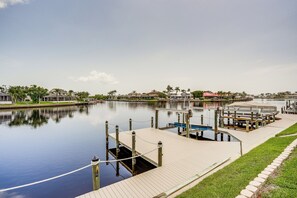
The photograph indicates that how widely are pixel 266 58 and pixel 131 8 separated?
20.0 m

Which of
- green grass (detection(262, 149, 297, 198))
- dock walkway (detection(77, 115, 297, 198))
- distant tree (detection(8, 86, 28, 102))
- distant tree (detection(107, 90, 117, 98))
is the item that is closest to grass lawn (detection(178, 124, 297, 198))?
green grass (detection(262, 149, 297, 198))

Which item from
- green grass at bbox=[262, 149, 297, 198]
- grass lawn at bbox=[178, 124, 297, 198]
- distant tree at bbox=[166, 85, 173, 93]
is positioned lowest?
grass lawn at bbox=[178, 124, 297, 198]

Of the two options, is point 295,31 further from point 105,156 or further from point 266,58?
point 105,156

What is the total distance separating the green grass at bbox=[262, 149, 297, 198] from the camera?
3.92m

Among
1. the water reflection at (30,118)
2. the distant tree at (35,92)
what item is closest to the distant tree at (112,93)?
the distant tree at (35,92)

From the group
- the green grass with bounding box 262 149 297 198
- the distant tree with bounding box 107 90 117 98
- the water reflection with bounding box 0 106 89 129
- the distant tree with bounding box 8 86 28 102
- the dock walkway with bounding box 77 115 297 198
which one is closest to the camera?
the green grass with bounding box 262 149 297 198

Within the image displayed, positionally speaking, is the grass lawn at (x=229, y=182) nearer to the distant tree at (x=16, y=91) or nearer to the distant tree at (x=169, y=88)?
the distant tree at (x=16, y=91)

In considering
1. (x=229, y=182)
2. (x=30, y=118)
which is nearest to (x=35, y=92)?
(x=30, y=118)

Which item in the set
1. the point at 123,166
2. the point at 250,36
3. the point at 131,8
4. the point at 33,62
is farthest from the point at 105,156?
the point at 33,62

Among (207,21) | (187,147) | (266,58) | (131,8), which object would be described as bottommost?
(187,147)

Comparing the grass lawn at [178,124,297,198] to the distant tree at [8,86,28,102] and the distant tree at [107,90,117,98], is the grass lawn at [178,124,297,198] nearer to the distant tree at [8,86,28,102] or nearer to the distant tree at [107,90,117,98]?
the distant tree at [8,86,28,102]

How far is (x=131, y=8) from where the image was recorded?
2072 centimetres

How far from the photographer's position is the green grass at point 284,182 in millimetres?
3916

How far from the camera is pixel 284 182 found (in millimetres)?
4414
